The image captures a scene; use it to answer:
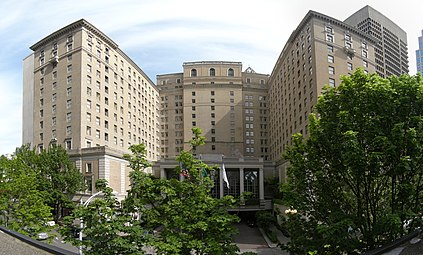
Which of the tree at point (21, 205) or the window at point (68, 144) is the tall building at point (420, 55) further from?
the tree at point (21, 205)

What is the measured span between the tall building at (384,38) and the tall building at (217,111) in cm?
4304

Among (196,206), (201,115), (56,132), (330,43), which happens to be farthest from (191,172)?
(201,115)

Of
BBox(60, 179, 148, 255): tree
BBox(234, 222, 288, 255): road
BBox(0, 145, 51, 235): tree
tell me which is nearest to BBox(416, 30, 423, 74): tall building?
BBox(234, 222, 288, 255): road

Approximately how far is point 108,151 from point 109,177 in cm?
415

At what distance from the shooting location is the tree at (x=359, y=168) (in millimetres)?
12086

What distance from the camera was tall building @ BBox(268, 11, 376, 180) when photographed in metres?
48.6

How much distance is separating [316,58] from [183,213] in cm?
4353

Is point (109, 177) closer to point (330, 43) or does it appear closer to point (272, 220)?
point (272, 220)

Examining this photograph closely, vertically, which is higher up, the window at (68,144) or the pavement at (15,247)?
the window at (68,144)

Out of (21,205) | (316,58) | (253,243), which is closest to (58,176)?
(21,205)

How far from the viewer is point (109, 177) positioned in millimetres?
52438

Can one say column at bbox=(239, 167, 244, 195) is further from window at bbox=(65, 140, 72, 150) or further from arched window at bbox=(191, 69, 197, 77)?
arched window at bbox=(191, 69, 197, 77)

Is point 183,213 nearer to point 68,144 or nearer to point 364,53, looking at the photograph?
point 68,144

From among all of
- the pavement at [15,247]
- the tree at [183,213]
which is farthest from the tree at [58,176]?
the tree at [183,213]
